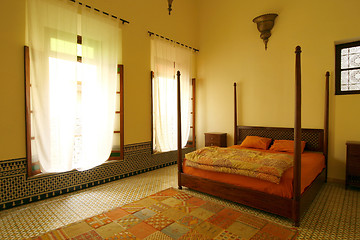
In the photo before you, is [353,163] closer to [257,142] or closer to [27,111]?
[257,142]

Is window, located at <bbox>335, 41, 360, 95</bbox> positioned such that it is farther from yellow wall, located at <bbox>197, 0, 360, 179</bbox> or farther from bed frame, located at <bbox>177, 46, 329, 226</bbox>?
bed frame, located at <bbox>177, 46, 329, 226</bbox>

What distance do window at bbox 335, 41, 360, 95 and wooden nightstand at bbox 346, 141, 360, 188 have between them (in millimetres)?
977

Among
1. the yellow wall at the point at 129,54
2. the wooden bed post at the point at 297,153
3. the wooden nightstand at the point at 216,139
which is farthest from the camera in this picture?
the wooden nightstand at the point at 216,139

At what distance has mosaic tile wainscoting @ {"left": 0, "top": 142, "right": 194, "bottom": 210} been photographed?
2656 mm

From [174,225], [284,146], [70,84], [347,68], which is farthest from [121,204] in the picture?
[347,68]

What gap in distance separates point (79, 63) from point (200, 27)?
3340 mm

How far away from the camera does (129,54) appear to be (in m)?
3.96

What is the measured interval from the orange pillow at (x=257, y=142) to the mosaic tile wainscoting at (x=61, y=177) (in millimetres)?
1840

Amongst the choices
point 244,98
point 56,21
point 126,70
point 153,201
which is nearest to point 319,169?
point 244,98

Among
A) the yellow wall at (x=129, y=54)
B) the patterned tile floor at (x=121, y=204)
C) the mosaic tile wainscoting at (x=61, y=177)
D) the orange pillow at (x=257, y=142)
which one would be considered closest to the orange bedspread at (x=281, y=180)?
the patterned tile floor at (x=121, y=204)

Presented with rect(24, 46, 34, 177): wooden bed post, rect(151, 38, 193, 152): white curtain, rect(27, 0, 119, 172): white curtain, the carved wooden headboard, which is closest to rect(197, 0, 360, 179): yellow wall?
the carved wooden headboard

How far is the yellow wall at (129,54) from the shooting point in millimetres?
2652

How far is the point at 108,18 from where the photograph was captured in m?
3.58

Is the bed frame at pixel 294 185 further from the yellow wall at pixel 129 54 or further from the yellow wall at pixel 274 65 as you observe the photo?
the yellow wall at pixel 129 54
